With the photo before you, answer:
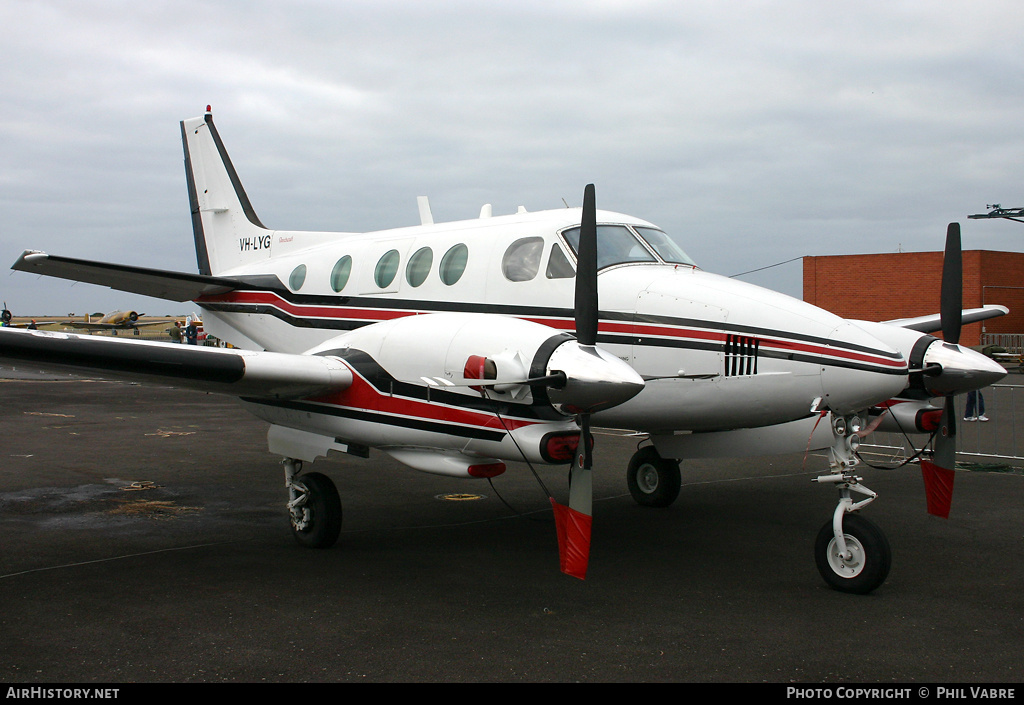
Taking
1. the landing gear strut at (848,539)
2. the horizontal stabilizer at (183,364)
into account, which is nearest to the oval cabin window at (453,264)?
the horizontal stabilizer at (183,364)

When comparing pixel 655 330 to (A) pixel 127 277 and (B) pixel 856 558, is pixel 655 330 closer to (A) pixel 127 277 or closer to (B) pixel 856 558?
(B) pixel 856 558

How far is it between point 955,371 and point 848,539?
1.69 metres

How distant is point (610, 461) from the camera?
40.8ft

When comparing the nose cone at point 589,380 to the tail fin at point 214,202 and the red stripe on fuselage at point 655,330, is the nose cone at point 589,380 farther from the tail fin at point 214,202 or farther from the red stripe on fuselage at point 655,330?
the tail fin at point 214,202

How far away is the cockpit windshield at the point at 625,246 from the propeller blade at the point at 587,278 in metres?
1.12

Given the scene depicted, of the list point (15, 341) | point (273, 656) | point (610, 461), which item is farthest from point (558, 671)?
point (610, 461)

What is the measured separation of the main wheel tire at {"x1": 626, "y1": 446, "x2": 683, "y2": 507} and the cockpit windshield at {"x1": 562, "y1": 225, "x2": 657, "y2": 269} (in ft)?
9.37

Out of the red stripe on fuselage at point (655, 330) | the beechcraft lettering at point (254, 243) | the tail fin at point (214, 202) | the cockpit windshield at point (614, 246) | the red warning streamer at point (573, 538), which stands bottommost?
the red warning streamer at point (573, 538)

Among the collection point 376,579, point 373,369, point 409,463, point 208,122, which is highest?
point 208,122

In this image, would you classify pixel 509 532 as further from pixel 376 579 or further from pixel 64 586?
pixel 64 586

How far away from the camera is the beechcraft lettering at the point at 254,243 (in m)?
11.1

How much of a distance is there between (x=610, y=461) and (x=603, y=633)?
7.32m

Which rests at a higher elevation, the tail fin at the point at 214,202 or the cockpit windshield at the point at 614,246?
the tail fin at the point at 214,202

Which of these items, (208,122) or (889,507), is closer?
(889,507)
